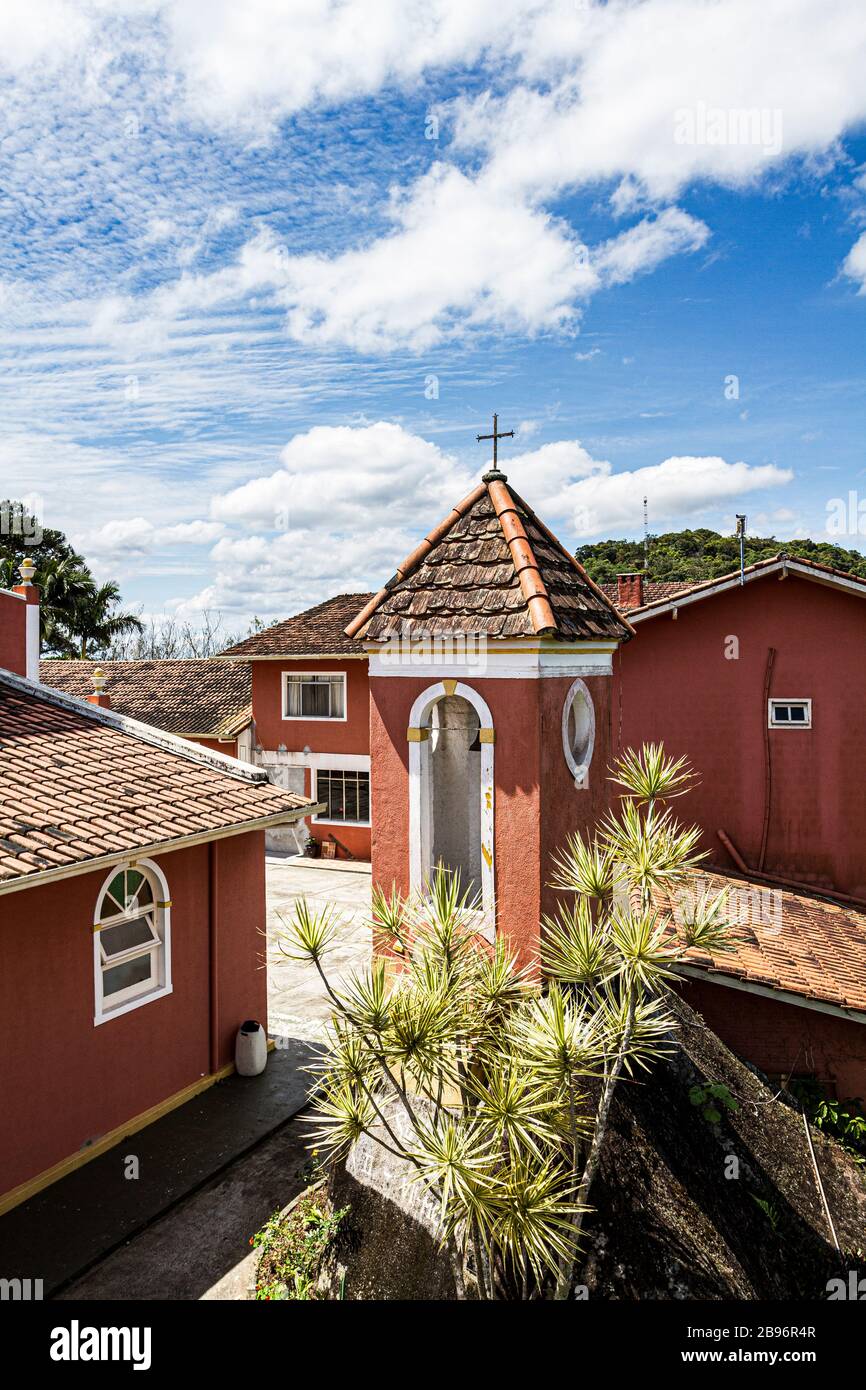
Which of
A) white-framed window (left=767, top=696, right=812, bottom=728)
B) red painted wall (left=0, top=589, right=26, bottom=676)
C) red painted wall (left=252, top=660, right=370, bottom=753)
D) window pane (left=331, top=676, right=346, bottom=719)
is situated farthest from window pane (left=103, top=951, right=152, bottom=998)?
window pane (left=331, top=676, right=346, bottom=719)

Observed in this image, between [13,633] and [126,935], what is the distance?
5017 mm

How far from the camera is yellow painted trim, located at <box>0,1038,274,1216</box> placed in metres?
7.30

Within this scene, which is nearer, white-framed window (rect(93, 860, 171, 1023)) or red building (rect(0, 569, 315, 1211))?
red building (rect(0, 569, 315, 1211))

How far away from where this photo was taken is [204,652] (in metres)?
58.7

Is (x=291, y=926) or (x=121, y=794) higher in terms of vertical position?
(x=121, y=794)

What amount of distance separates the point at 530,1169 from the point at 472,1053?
81 cm

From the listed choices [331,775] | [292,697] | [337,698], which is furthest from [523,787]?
[292,697]

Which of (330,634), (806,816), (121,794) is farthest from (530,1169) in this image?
(330,634)

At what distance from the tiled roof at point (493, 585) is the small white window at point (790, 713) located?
8032 mm

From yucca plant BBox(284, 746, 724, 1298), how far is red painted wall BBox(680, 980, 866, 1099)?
466cm

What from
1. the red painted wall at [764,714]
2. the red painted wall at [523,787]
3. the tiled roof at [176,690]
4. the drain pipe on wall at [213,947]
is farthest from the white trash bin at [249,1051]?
the tiled roof at [176,690]

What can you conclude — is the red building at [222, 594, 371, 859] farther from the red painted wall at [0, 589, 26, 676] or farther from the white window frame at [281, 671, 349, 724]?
the red painted wall at [0, 589, 26, 676]

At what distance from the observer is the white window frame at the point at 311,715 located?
24.0m
